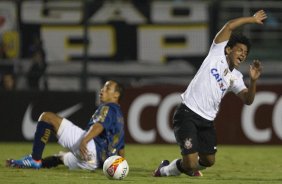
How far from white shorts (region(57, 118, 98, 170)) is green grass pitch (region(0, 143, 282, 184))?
0.37 feet

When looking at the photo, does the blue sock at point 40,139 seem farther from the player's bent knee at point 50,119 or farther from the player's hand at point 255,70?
the player's hand at point 255,70

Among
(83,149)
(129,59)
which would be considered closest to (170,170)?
(83,149)

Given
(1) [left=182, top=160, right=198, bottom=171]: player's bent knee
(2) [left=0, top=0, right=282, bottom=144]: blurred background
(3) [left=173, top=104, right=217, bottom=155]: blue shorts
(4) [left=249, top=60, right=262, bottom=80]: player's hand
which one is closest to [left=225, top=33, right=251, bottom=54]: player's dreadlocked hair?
(4) [left=249, top=60, right=262, bottom=80]: player's hand

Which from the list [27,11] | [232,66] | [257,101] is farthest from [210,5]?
[232,66]

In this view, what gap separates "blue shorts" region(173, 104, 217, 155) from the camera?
10.6 meters

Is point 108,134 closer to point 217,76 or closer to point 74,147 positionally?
point 74,147

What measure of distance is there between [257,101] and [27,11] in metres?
5.09

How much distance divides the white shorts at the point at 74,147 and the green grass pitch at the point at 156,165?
11 cm

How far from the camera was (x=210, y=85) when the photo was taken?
10703mm

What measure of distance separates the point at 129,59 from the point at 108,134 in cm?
657

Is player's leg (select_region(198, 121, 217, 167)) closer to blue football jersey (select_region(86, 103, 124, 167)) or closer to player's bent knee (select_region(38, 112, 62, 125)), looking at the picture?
blue football jersey (select_region(86, 103, 124, 167))

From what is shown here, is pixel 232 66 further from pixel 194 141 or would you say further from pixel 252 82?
pixel 194 141

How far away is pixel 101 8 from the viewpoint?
1788cm

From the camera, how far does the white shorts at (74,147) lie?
11.5 metres
